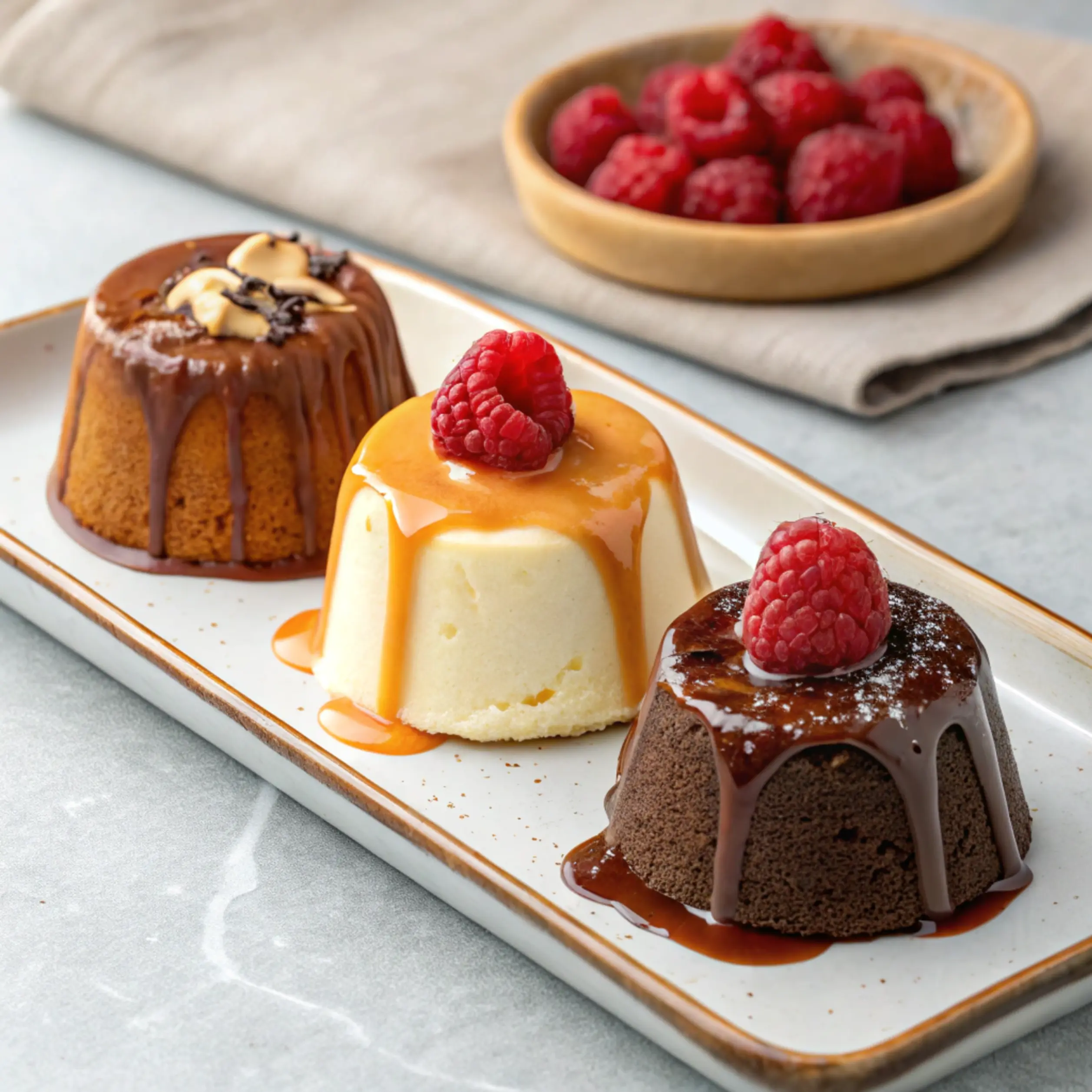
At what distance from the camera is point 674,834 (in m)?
1.87

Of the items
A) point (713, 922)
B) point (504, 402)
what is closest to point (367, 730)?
point (504, 402)

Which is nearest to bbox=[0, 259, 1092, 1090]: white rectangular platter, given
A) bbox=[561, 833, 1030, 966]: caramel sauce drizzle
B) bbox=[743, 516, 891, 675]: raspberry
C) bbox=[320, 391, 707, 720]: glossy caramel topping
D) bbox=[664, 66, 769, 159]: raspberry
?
bbox=[561, 833, 1030, 966]: caramel sauce drizzle

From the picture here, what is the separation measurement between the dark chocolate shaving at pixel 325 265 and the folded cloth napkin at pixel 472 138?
0.76 m

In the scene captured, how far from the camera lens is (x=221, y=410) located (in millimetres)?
2521

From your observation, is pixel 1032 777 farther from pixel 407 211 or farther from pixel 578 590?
pixel 407 211

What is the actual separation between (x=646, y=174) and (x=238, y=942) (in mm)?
1912

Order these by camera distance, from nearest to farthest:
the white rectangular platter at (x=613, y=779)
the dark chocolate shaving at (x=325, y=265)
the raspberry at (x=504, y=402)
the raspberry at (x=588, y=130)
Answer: the white rectangular platter at (x=613, y=779) → the raspberry at (x=504, y=402) → the dark chocolate shaving at (x=325, y=265) → the raspberry at (x=588, y=130)

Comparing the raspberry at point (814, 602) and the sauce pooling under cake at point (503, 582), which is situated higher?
the raspberry at point (814, 602)

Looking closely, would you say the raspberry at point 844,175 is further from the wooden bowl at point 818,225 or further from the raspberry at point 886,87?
the raspberry at point 886,87

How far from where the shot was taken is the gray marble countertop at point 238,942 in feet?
5.71

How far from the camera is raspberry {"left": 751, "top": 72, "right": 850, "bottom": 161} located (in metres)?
3.34

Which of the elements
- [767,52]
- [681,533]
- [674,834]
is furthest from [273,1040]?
[767,52]

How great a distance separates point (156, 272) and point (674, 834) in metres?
1.38

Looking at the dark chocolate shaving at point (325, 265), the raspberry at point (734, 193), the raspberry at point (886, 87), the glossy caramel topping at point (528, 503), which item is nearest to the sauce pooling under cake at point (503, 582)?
the glossy caramel topping at point (528, 503)
